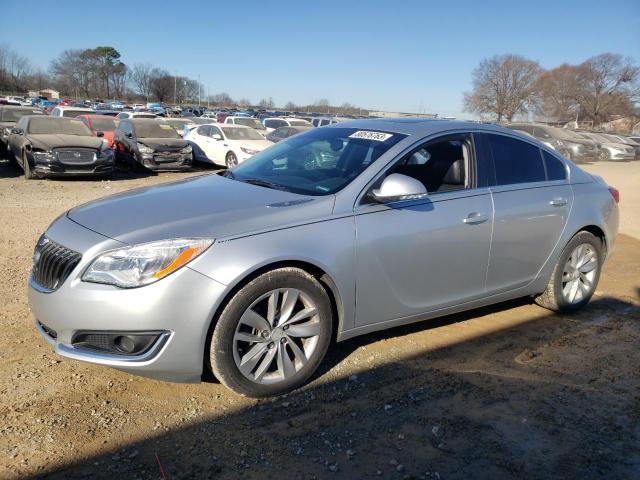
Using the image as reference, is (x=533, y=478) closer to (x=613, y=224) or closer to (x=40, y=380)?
(x=40, y=380)

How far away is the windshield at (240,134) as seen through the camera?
1609cm

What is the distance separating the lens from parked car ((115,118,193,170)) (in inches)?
563

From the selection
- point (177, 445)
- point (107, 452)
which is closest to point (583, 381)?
point (177, 445)

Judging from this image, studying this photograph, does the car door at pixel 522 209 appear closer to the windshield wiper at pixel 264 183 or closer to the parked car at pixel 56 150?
the windshield wiper at pixel 264 183

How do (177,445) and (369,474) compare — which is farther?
(177,445)

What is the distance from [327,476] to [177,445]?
0.78 metres

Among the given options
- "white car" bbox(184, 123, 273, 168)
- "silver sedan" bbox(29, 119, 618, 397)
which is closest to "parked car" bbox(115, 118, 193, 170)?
"white car" bbox(184, 123, 273, 168)

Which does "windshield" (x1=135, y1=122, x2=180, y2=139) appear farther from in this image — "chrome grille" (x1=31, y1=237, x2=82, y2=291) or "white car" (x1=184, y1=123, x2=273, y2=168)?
"chrome grille" (x1=31, y1=237, x2=82, y2=291)

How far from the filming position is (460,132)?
13.4 feet

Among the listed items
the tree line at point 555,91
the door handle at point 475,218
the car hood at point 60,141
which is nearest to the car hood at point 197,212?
the door handle at point 475,218

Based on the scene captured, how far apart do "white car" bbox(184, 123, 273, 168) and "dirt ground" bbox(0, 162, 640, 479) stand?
11.3 metres

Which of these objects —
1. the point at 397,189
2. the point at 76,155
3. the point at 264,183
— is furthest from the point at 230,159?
the point at 397,189

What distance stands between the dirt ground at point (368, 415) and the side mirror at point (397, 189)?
1.15 meters

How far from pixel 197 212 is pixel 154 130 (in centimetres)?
1320
